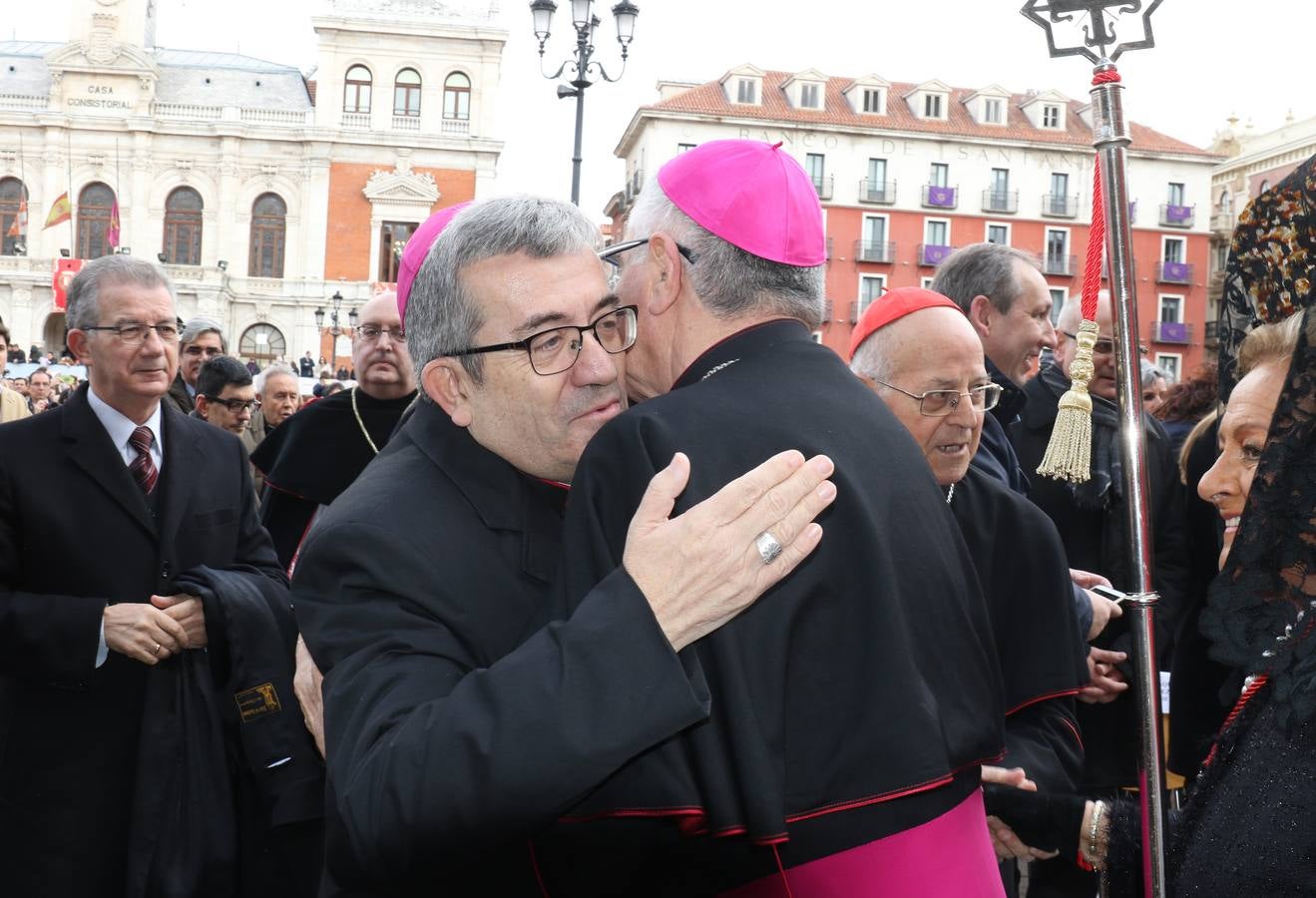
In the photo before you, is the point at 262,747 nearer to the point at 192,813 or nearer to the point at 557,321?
the point at 192,813

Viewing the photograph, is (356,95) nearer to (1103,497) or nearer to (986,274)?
(986,274)

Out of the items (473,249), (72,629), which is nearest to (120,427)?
(72,629)

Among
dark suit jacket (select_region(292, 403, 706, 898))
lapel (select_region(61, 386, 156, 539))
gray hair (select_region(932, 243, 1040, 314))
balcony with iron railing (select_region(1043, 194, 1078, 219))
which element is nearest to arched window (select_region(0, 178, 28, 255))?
balcony with iron railing (select_region(1043, 194, 1078, 219))

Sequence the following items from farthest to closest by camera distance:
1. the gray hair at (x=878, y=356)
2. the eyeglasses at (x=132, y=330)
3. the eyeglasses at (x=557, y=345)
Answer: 1. the eyeglasses at (x=132, y=330)
2. the gray hair at (x=878, y=356)
3. the eyeglasses at (x=557, y=345)

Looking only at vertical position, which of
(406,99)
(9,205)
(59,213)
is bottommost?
(59,213)

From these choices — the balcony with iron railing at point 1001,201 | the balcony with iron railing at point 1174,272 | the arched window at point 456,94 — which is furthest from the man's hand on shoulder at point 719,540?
the balcony with iron railing at point 1174,272

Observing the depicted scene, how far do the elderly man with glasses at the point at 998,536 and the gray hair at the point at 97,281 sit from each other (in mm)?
2037

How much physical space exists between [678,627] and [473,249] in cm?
74

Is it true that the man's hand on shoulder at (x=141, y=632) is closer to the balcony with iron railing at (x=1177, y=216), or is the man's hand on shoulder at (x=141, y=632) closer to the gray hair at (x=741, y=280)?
the gray hair at (x=741, y=280)

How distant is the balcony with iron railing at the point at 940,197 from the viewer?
40250 mm

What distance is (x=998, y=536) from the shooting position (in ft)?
8.44

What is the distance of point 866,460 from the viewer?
1.62 m

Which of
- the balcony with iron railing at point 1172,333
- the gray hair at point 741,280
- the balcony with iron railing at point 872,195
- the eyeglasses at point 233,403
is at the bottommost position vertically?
the eyeglasses at point 233,403

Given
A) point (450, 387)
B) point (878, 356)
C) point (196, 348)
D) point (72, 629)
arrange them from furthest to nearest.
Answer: point (196, 348), point (878, 356), point (72, 629), point (450, 387)
